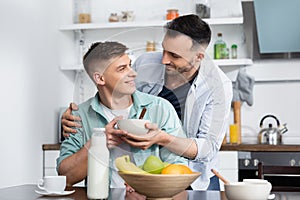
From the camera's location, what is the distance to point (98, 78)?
75.8 inches

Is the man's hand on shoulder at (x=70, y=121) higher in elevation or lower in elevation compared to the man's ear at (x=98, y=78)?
lower

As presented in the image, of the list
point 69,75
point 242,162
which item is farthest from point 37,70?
point 242,162

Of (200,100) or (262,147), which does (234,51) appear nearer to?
(262,147)

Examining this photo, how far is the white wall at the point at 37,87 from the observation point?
348 cm

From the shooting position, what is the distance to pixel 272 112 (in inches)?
164

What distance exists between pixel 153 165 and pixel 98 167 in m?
0.19

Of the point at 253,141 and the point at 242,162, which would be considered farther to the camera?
the point at 253,141

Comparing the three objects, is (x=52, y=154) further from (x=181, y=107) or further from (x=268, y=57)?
(x=181, y=107)

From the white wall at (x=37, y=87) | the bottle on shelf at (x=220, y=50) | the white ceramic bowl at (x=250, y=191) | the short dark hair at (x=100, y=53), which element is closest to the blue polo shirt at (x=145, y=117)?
the short dark hair at (x=100, y=53)

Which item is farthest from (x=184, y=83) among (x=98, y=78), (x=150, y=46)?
(x=98, y=78)

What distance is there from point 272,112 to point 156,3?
1.20 meters

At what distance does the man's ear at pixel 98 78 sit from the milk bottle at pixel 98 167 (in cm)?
19

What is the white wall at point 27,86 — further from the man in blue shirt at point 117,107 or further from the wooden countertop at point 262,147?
the man in blue shirt at point 117,107

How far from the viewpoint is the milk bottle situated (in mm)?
1788
